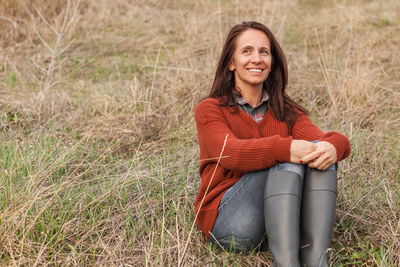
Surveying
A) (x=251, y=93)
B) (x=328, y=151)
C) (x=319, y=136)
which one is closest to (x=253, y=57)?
(x=251, y=93)

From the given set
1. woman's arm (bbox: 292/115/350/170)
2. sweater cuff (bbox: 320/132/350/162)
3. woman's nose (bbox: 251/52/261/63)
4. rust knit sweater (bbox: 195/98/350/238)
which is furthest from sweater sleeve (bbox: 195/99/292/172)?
woman's nose (bbox: 251/52/261/63)

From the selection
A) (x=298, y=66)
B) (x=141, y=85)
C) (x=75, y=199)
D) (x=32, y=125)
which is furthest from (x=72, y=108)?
(x=298, y=66)

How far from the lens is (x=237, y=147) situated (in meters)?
1.98

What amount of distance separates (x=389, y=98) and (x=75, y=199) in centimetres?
289

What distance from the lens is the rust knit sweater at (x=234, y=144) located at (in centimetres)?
196

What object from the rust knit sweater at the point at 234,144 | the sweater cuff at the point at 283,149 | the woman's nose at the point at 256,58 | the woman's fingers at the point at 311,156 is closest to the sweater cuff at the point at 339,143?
the rust knit sweater at the point at 234,144

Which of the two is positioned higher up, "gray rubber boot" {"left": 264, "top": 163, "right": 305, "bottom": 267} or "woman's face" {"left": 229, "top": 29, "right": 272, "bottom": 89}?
"woman's face" {"left": 229, "top": 29, "right": 272, "bottom": 89}

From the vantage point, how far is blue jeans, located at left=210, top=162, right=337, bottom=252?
204 centimetres

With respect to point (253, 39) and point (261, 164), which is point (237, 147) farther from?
point (253, 39)

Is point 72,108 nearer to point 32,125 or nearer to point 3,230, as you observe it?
point 32,125

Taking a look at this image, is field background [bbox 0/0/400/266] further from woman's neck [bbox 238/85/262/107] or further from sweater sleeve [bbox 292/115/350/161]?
Result: woman's neck [bbox 238/85/262/107]

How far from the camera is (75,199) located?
245 cm

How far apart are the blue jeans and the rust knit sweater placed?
0.14 feet

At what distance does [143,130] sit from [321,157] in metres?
1.83
